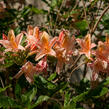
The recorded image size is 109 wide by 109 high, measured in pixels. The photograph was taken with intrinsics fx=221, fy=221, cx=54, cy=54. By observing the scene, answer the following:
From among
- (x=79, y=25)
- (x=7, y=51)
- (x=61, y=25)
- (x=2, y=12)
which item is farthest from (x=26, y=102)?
(x=2, y=12)

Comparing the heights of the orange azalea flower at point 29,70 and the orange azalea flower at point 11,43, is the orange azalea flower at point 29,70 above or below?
below

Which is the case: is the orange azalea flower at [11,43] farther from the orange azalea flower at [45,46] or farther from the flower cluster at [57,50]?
the orange azalea flower at [45,46]

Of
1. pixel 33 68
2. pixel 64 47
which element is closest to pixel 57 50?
pixel 64 47

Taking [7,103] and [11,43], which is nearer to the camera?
[7,103]

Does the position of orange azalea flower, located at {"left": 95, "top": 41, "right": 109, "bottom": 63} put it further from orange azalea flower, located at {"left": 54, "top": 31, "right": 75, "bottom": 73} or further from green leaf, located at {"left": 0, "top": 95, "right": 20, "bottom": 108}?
green leaf, located at {"left": 0, "top": 95, "right": 20, "bottom": 108}

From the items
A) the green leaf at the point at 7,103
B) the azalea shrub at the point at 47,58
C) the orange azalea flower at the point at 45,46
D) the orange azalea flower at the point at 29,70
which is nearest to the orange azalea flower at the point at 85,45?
the azalea shrub at the point at 47,58

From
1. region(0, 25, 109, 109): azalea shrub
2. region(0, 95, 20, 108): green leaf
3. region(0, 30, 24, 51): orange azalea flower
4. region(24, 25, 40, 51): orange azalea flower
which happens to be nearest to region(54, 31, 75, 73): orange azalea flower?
region(0, 25, 109, 109): azalea shrub

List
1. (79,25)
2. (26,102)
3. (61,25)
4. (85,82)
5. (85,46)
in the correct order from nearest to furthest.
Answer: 1. (26,102)
2. (85,46)
3. (79,25)
4. (85,82)
5. (61,25)

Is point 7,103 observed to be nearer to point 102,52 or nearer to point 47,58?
point 47,58

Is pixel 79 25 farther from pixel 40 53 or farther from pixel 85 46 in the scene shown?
pixel 40 53

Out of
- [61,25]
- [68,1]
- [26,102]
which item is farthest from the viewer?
[68,1]

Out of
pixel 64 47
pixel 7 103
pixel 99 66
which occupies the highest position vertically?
pixel 64 47
